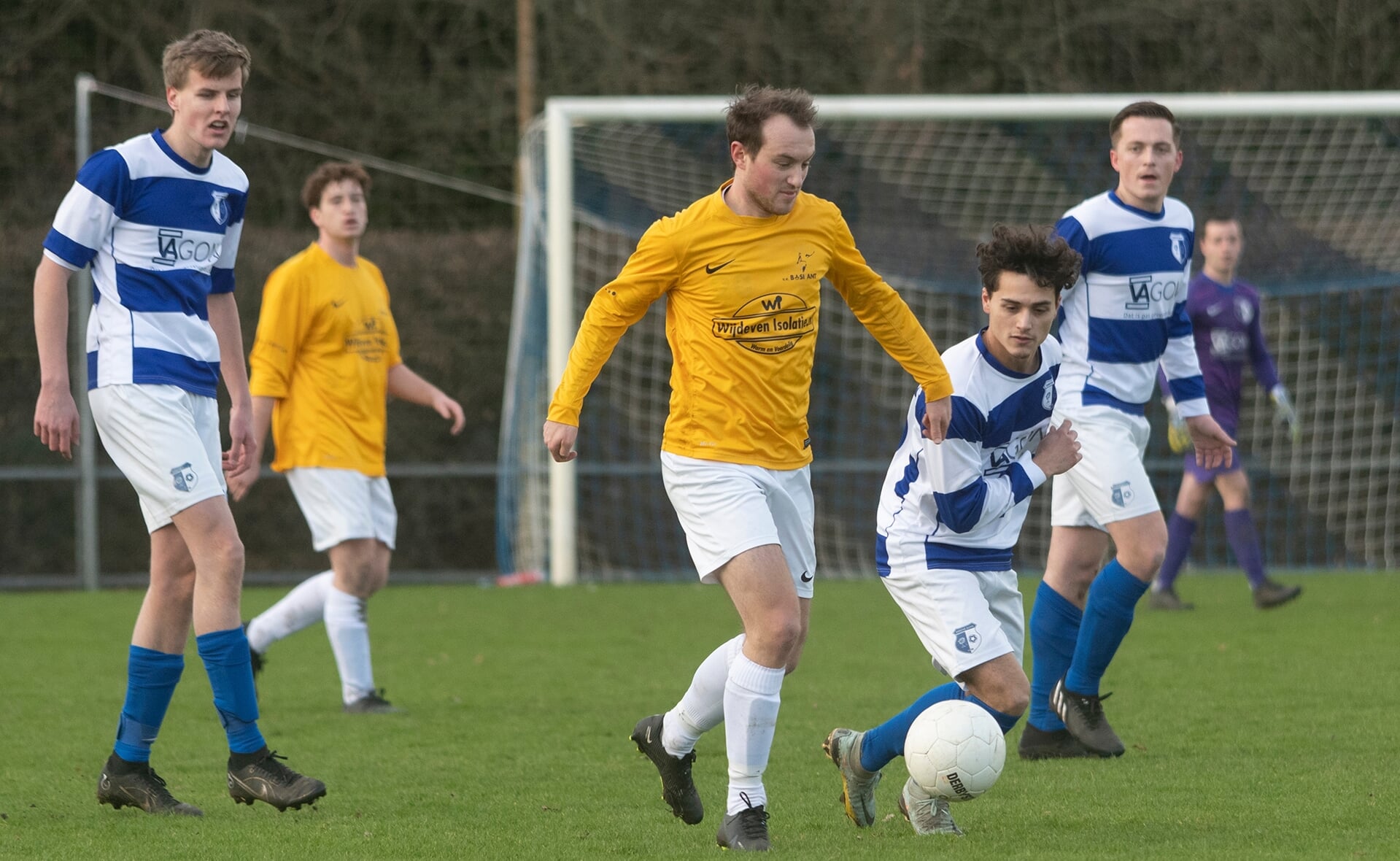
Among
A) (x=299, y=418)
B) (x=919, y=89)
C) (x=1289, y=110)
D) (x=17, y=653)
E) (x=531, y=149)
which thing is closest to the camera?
(x=299, y=418)

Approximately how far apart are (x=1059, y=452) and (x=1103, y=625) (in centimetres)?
116

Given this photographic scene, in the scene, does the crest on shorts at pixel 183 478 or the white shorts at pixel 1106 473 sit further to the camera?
the white shorts at pixel 1106 473

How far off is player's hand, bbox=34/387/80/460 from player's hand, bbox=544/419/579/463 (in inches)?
49.0

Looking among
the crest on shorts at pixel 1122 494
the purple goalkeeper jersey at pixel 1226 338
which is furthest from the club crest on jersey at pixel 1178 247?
the purple goalkeeper jersey at pixel 1226 338

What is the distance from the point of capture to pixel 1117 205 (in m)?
5.11

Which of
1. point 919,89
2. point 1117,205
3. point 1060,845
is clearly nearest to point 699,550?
point 1060,845

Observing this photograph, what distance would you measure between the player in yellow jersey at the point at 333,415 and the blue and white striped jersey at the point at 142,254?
6.02 feet

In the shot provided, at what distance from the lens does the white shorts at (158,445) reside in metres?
4.20

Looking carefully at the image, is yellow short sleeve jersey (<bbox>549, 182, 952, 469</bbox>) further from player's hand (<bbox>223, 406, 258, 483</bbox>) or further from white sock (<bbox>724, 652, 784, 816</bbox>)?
player's hand (<bbox>223, 406, 258, 483</bbox>)

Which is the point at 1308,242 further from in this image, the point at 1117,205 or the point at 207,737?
the point at 207,737

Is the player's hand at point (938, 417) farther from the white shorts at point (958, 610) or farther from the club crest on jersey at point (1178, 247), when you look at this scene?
the club crest on jersey at point (1178, 247)

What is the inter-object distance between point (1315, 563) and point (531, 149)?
6574mm

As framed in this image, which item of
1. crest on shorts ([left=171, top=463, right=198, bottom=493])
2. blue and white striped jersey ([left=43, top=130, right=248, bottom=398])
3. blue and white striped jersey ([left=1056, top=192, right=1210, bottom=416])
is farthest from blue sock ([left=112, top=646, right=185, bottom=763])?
blue and white striped jersey ([left=1056, top=192, right=1210, bottom=416])

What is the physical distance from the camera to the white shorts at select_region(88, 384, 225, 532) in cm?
420
